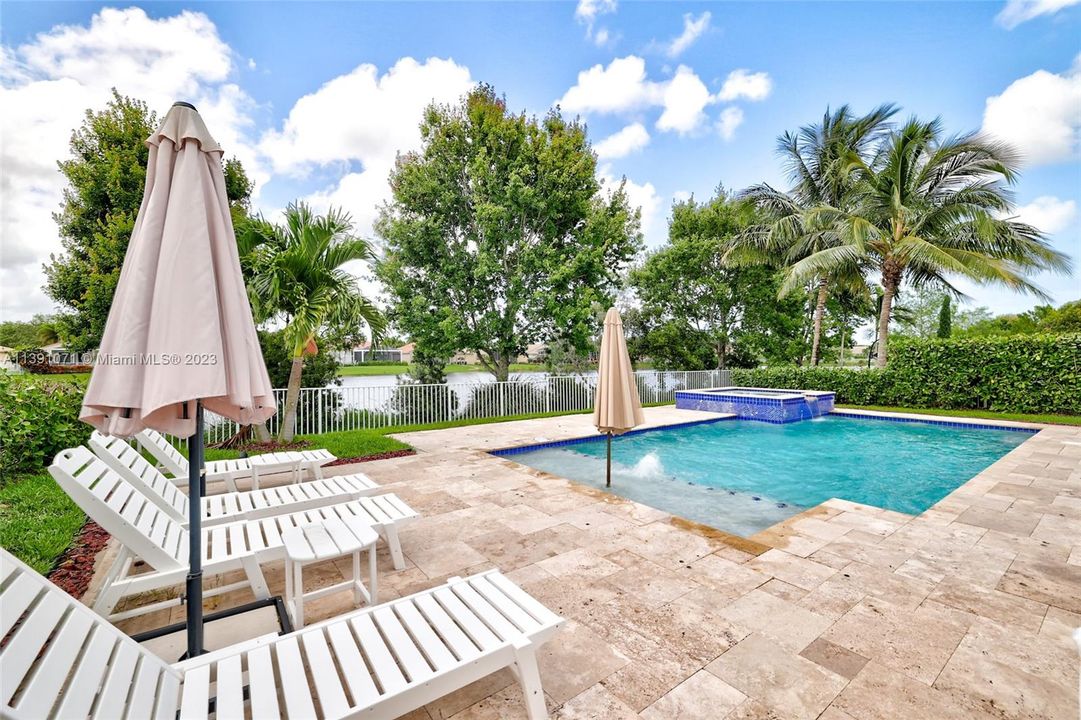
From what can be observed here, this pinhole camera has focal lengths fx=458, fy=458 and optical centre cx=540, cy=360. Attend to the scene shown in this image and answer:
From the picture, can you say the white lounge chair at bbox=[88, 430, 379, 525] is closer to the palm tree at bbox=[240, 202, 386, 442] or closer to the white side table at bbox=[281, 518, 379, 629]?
the white side table at bbox=[281, 518, 379, 629]

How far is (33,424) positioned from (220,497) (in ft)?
12.3

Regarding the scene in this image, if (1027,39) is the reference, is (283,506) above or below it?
below

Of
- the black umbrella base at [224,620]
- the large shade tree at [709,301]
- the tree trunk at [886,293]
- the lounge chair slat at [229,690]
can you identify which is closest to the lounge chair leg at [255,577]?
the black umbrella base at [224,620]

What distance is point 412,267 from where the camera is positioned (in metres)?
15.7

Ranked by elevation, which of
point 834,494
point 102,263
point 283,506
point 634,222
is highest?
point 634,222

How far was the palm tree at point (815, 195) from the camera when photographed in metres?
16.1

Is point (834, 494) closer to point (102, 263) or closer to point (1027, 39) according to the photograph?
point (1027, 39)

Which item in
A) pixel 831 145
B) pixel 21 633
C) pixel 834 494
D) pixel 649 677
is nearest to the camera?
pixel 21 633

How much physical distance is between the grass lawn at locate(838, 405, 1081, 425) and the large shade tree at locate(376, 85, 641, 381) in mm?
8875

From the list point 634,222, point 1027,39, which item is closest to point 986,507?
point 1027,39

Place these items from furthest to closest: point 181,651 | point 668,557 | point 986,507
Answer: point 986,507, point 668,557, point 181,651

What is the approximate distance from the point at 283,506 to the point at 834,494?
7.04 metres

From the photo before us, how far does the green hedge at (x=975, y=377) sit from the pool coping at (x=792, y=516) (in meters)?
1.80

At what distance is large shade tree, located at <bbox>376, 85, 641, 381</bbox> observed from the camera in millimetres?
14945
